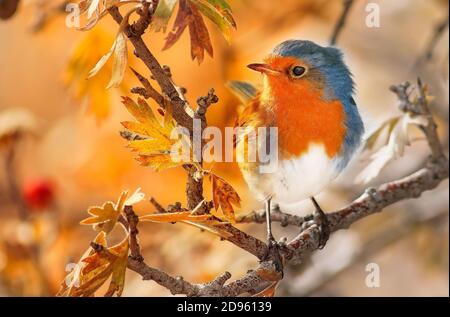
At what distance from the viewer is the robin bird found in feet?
3.42

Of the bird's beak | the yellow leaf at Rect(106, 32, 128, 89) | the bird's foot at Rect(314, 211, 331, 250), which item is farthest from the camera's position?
the bird's foot at Rect(314, 211, 331, 250)

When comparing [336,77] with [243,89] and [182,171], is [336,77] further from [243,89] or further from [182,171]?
[182,171]

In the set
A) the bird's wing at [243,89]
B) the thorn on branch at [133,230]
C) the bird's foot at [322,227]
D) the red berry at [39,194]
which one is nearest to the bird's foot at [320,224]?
the bird's foot at [322,227]

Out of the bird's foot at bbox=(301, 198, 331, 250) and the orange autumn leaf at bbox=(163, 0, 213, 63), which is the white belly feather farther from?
the orange autumn leaf at bbox=(163, 0, 213, 63)

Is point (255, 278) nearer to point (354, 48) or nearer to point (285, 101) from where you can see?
point (285, 101)

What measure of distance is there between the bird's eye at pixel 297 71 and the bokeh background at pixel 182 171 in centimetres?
21

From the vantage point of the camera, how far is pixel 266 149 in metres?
1.07

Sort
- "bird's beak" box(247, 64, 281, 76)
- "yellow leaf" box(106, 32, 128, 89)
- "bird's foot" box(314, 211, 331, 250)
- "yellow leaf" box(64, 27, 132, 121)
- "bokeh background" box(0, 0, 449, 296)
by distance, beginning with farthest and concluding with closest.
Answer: "bokeh background" box(0, 0, 449, 296), "yellow leaf" box(64, 27, 132, 121), "bird's foot" box(314, 211, 331, 250), "bird's beak" box(247, 64, 281, 76), "yellow leaf" box(106, 32, 128, 89)

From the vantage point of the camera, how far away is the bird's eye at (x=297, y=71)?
1044 millimetres

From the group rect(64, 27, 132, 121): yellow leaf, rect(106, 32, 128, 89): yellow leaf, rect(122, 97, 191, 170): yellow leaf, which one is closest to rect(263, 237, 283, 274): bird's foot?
rect(122, 97, 191, 170): yellow leaf

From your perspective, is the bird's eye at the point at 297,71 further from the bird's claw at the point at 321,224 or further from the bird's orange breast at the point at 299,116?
the bird's claw at the point at 321,224

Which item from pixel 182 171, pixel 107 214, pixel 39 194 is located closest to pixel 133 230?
pixel 107 214

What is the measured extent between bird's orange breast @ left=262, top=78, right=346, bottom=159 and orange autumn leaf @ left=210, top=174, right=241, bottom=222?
0.17m

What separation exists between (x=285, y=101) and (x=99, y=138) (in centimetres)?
94
